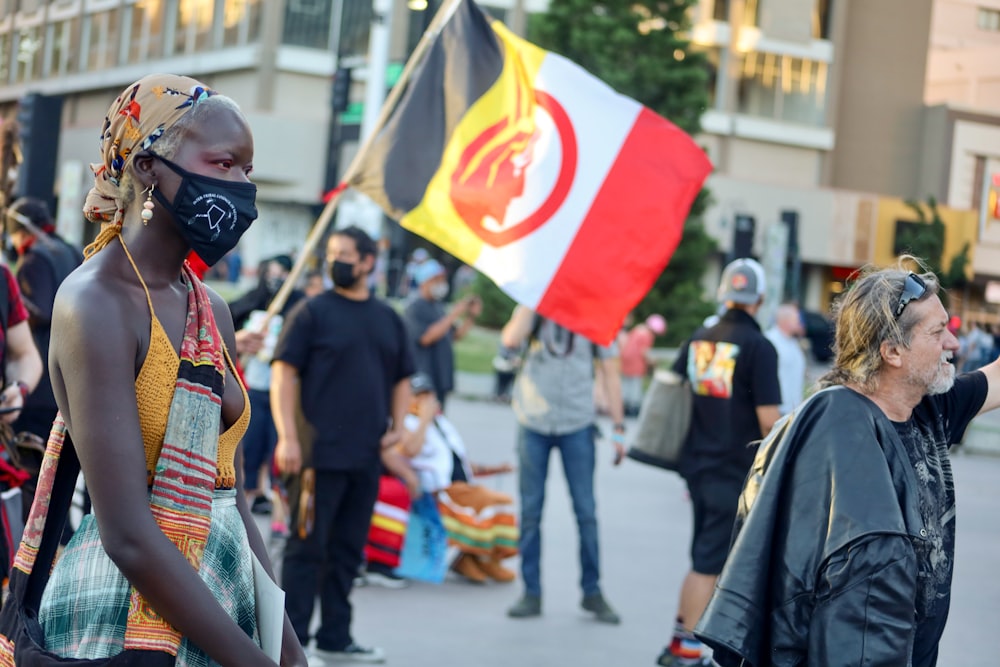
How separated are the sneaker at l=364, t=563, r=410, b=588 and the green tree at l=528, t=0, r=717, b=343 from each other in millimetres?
24419

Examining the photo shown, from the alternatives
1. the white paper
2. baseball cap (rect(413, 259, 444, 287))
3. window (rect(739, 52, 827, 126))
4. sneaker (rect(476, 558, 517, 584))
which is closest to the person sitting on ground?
sneaker (rect(476, 558, 517, 584))

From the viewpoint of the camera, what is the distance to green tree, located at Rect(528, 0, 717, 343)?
3170cm

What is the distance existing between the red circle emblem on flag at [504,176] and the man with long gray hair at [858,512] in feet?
10.1

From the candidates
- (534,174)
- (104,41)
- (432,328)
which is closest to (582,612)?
(534,174)

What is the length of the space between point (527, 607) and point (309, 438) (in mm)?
1998

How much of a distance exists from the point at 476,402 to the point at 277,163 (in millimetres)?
20859

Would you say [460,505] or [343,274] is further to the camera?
[460,505]

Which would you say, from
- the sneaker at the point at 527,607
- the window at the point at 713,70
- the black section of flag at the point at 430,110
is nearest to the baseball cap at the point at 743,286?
the black section of flag at the point at 430,110

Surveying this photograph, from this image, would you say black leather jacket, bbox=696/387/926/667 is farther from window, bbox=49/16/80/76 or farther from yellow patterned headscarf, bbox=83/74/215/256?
window, bbox=49/16/80/76

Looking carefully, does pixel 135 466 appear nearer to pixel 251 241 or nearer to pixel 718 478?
pixel 718 478

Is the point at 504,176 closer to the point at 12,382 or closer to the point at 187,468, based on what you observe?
the point at 12,382

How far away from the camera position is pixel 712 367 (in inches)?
259

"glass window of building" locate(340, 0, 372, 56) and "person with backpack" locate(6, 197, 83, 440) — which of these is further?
"glass window of building" locate(340, 0, 372, 56)

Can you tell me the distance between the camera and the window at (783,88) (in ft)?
155
